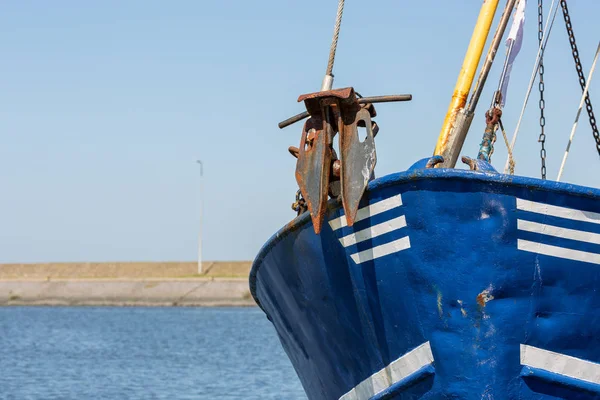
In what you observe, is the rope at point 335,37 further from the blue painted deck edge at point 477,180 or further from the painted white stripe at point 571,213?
the painted white stripe at point 571,213

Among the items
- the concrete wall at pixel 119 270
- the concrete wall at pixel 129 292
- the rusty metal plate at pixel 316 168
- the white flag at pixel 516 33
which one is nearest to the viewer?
the rusty metal plate at pixel 316 168

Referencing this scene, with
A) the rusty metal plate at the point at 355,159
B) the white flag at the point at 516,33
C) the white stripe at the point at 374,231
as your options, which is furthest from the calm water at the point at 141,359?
the rusty metal plate at the point at 355,159

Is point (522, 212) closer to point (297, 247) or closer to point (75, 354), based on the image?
point (297, 247)

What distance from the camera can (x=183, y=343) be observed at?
129 ft

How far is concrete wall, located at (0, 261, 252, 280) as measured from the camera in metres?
68.5

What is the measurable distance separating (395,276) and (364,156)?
0.87m

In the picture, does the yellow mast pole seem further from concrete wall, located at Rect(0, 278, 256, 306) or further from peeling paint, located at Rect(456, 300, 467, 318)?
concrete wall, located at Rect(0, 278, 256, 306)

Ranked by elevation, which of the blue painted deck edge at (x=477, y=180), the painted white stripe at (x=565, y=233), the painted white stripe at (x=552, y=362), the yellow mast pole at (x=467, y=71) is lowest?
the painted white stripe at (x=552, y=362)

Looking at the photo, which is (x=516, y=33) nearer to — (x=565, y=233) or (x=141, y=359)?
(x=565, y=233)

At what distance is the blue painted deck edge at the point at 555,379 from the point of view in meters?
7.22

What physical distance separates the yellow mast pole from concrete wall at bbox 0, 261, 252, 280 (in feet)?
191

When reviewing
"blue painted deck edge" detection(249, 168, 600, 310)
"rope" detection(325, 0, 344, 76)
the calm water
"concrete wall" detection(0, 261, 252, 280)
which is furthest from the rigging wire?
"concrete wall" detection(0, 261, 252, 280)

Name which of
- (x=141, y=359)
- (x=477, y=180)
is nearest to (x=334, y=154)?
(x=477, y=180)

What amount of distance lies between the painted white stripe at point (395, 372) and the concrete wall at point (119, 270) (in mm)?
59128
